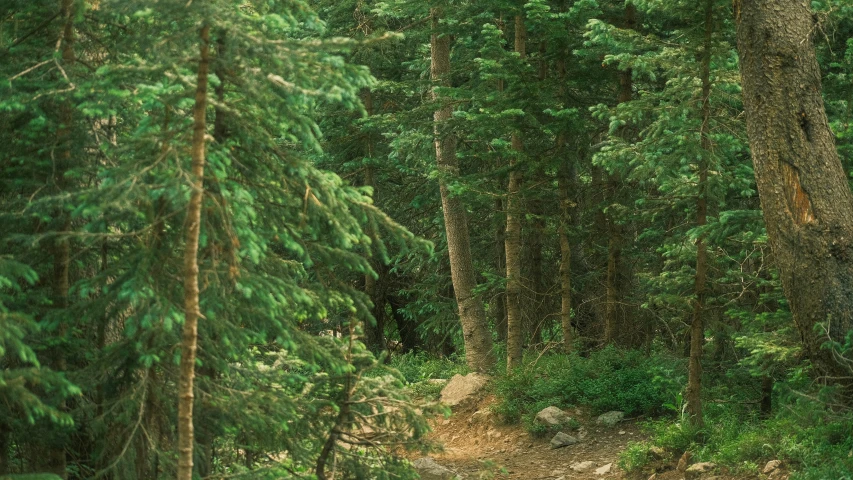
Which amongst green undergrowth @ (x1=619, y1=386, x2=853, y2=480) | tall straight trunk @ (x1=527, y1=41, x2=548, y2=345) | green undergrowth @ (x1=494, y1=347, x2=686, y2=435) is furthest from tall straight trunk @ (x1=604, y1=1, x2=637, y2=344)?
green undergrowth @ (x1=619, y1=386, x2=853, y2=480)

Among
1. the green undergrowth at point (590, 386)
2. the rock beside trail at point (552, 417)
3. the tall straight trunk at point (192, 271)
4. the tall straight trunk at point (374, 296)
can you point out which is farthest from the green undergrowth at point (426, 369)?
the tall straight trunk at point (192, 271)

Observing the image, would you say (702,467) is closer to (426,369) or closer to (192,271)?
(192,271)

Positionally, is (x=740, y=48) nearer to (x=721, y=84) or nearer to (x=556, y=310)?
(x=721, y=84)

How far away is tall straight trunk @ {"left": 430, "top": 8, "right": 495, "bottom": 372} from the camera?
15.5 m

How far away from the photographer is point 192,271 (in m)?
5.46

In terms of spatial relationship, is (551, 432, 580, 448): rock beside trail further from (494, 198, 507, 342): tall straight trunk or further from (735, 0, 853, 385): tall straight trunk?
(735, 0, 853, 385): tall straight trunk

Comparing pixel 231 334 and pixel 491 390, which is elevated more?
pixel 231 334

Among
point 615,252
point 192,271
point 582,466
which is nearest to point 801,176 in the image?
point 582,466

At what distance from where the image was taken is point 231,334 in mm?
5855

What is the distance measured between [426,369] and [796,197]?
1090cm

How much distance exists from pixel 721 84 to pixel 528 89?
3852 millimetres

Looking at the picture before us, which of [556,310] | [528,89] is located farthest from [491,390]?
[528,89]

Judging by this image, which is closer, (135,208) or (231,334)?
(135,208)

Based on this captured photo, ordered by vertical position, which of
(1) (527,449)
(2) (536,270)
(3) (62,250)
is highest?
(3) (62,250)
